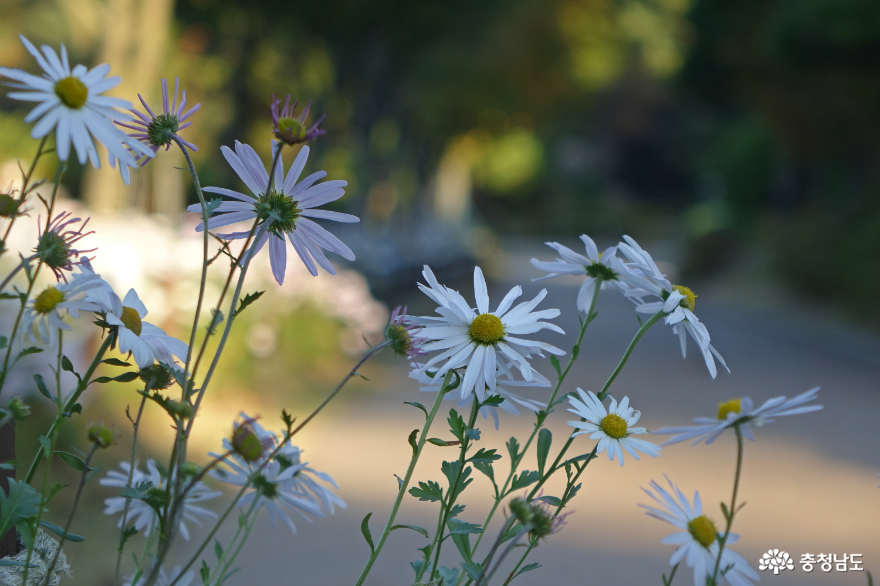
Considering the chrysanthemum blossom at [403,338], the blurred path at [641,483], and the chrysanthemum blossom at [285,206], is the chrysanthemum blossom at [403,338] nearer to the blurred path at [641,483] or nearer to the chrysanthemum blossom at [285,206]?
the chrysanthemum blossom at [285,206]

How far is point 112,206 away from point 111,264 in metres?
1.88

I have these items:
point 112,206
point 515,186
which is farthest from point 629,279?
point 515,186

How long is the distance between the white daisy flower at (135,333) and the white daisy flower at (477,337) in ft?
0.89

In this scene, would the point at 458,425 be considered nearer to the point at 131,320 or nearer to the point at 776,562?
the point at 131,320

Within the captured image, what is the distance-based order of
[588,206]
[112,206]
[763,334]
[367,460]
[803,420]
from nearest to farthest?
[367,460] < [803,420] < [112,206] < [763,334] < [588,206]

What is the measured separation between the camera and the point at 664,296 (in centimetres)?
88

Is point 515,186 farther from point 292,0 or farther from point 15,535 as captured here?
point 15,535

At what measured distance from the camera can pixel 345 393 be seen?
5.73m

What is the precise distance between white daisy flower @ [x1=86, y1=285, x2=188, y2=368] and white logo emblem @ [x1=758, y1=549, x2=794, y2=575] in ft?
9.61

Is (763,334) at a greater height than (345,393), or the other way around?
(763,334)

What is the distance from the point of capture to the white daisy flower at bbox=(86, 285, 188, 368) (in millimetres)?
722

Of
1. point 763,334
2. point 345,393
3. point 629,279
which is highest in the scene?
point 763,334

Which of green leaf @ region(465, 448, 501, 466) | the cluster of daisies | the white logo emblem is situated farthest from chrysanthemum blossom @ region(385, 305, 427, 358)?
the white logo emblem

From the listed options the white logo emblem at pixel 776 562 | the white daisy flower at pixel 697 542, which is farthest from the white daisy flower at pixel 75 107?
the white logo emblem at pixel 776 562
